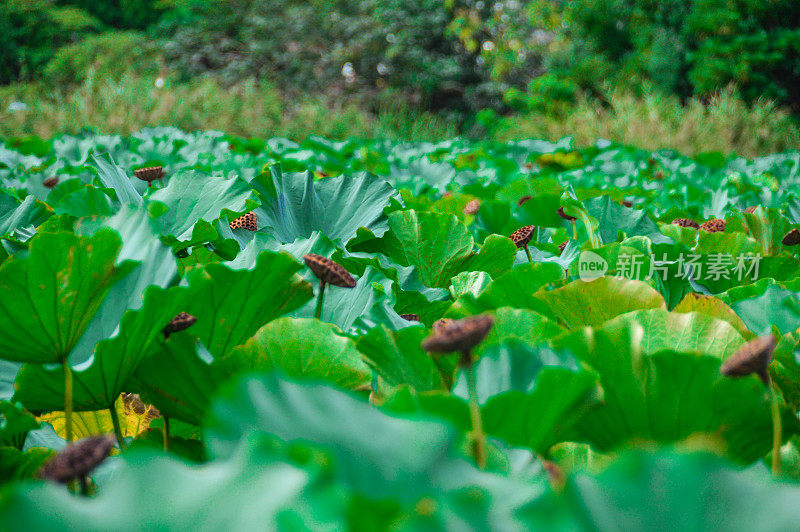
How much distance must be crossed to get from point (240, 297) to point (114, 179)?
0.77 metres

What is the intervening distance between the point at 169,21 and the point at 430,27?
350 inches

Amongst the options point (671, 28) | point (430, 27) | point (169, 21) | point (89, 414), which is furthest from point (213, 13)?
point (89, 414)

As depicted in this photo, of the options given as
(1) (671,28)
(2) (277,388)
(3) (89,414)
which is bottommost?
Answer: (1) (671,28)

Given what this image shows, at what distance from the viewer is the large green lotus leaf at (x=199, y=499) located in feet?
0.87

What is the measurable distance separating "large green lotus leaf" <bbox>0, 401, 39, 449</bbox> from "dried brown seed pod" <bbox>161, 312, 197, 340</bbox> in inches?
5.0

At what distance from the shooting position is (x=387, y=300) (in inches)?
27.8

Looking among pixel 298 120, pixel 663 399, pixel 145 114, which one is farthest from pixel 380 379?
pixel 298 120

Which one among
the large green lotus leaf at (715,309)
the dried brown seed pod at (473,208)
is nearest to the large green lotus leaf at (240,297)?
the large green lotus leaf at (715,309)

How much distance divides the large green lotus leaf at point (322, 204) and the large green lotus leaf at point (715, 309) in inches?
23.0

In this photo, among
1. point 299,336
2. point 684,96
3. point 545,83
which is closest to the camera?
point 299,336

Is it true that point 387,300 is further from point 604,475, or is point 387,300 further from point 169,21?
point 169,21

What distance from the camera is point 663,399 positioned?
0.47m

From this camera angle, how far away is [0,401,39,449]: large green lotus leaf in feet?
1.67

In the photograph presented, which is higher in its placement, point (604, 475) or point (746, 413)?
point (604, 475)
